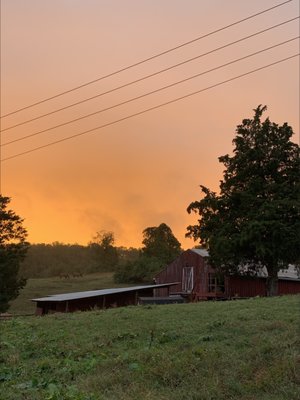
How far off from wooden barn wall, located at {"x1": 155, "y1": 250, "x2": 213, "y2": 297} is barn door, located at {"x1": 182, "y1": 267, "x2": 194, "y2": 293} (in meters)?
0.50

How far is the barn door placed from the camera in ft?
160

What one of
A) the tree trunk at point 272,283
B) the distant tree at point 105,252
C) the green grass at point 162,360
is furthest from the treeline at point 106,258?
the green grass at point 162,360

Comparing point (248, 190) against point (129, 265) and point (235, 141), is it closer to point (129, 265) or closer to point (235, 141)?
point (235, 141)

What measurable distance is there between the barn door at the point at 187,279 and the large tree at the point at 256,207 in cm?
1368

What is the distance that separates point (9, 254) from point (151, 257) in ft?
144

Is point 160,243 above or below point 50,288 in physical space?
above

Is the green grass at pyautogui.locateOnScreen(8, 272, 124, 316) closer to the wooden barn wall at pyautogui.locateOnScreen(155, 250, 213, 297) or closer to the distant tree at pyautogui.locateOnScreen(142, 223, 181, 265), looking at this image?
the distant tree at pyautogui.locateOnScreen(142, 223, 181, 265)

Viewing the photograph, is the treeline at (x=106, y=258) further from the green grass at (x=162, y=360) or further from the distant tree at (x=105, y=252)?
the green grass at (x=162, y=360)

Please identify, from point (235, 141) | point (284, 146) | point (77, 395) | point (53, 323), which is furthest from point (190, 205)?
point (77, 395)

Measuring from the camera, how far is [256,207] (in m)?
31.8

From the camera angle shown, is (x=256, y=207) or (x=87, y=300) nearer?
(x=256, y=207)

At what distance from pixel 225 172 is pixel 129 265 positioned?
51288 mm

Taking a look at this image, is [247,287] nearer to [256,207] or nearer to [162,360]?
[256,207]

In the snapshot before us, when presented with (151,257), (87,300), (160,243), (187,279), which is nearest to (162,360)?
(87,300)
